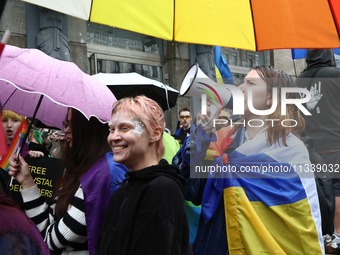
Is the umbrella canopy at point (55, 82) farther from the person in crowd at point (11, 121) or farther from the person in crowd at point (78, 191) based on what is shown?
the person in crowd at point (11, 121)

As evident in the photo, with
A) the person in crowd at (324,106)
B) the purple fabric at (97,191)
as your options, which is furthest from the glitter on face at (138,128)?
the person in crowd at (324,106)

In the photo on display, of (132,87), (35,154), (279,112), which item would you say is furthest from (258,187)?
(132,87)

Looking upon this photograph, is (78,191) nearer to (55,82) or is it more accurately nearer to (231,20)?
(55,82)

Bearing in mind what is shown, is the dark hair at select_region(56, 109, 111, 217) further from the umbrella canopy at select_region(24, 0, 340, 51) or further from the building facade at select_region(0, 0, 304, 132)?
the building facade at select_region(0, 0, 304, 132)

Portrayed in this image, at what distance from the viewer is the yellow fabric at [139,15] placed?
2873 mm

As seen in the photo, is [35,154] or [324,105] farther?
[324,105]

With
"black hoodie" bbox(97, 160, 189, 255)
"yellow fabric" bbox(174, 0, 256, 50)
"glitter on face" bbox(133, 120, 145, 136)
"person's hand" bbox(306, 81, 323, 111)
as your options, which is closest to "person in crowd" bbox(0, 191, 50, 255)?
"black hoodie" bbox(97, 160, 189, 255)

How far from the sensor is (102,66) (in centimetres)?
949

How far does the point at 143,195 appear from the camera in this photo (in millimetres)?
2033

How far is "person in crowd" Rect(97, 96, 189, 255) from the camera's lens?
75.9 inches

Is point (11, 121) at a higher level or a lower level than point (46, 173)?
higher

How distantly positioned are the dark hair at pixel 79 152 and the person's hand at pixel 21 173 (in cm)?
19

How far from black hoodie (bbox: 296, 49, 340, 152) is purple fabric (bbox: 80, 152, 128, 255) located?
2.97m

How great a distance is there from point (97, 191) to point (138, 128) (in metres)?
0.45
